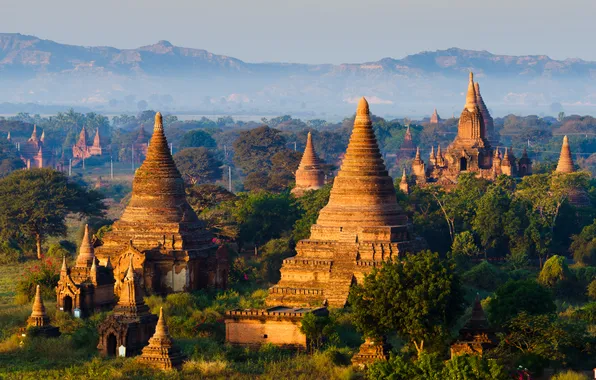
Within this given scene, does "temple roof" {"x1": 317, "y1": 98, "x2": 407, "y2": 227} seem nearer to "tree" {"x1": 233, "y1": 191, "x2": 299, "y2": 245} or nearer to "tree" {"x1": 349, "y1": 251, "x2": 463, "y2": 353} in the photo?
"tree" {"x1": 349, "y1": 251, "x2": 463, "y2": 353}

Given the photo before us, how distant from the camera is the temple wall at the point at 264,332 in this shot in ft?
143

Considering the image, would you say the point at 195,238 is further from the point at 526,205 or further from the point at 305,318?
the point at 526,205

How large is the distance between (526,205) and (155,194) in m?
20.9

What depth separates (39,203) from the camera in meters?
71.5

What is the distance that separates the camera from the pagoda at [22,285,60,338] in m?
44.9

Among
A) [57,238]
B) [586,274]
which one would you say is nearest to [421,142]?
[57,238]

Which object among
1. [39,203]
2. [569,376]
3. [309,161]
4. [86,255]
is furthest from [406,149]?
[569,376]

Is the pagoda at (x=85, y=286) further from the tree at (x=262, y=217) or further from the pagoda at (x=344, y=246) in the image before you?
the tree at (x=262, y=217)

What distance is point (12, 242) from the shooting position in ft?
228

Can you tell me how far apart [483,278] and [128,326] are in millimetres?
16506

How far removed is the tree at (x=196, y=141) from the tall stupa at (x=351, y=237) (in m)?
111

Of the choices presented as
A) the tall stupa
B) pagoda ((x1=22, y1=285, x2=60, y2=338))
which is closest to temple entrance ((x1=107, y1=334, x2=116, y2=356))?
pagoda ((x1=22, y1=285, x2=60, y2=338))

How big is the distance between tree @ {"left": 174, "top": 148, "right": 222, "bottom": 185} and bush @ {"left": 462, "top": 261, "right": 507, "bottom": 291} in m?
61.1

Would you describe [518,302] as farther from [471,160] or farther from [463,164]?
[463,164]
